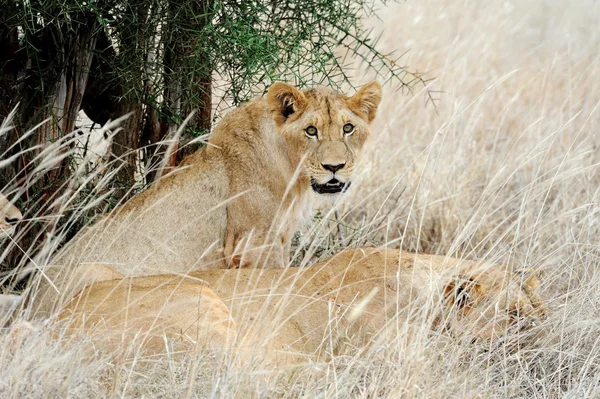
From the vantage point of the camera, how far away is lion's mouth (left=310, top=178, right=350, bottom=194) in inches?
176

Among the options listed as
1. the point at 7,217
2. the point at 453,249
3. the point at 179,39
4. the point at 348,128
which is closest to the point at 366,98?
the point at 348,128

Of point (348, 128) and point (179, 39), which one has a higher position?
point (179, 39)

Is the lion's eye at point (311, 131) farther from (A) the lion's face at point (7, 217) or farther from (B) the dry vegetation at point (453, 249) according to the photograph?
(A) the lion's face at point (7, 217)

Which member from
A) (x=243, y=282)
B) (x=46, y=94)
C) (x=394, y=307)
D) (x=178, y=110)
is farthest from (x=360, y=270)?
(x=46, y=94)

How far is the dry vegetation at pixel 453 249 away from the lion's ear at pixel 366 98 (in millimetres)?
363

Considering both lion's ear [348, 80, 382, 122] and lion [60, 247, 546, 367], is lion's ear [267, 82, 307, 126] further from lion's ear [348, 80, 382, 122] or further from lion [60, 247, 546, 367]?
lion [60, 247, 546, 367]

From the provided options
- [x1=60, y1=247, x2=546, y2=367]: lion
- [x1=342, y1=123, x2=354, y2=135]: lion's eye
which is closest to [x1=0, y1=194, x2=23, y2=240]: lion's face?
[x1=60, y1=247, x2=546, y2=367]: lion

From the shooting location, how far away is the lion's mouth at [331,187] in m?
4.47

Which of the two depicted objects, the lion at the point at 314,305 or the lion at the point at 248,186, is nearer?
the lion at the point at 314,305

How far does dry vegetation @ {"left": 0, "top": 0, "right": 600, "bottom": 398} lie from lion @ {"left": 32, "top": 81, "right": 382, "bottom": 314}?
35cm

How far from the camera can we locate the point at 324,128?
4.55m

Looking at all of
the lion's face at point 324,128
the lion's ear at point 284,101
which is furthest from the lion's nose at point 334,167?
the lion's ear at point 284,101

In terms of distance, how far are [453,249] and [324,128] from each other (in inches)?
42.3

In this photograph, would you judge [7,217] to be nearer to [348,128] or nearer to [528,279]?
[348,128]
